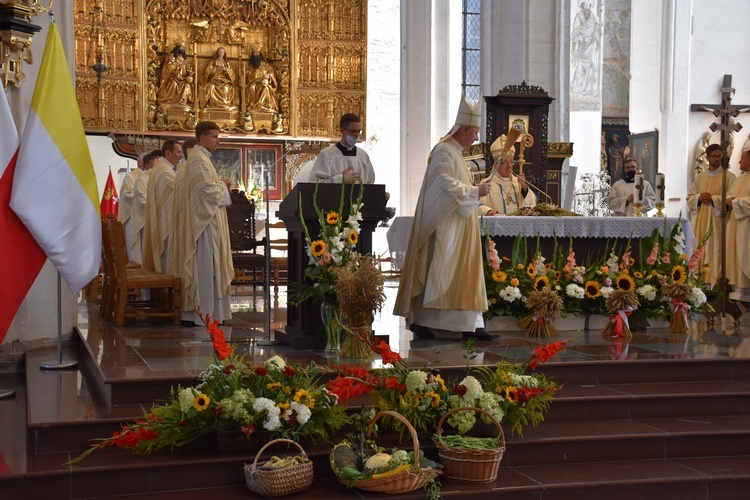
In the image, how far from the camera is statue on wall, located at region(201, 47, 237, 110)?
54.1 ft

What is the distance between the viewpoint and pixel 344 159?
27.3 feet

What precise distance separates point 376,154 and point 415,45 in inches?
88.4

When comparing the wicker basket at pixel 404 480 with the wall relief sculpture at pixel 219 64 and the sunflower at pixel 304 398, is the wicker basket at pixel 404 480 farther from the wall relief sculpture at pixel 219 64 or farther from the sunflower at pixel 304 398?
the wall relief sculpture at pixel 219 64

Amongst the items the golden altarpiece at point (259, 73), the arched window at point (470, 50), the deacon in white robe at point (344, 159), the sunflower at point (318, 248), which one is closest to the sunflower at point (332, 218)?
the sunflower at point (318, 248)

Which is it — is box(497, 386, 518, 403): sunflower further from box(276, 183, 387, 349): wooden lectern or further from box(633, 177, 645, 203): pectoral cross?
box(633, 177, 645, 203): pectoral cross

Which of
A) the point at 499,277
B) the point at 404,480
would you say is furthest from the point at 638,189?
the point at 404,480

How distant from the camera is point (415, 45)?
1839cm

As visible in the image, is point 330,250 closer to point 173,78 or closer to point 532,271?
point 532,271

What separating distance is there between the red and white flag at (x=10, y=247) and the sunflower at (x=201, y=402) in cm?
155

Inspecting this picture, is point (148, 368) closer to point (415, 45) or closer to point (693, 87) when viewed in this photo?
point (415, 45)

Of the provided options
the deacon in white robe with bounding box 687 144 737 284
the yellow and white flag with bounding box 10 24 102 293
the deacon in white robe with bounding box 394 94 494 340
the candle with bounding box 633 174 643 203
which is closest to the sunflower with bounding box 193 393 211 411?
the yellow and white flag with bounding box 10 24 102 293

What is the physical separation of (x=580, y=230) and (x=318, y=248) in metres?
3.27

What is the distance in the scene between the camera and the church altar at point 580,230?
8648 mm

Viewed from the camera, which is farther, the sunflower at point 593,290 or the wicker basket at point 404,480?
the sunflower at point 593,290
